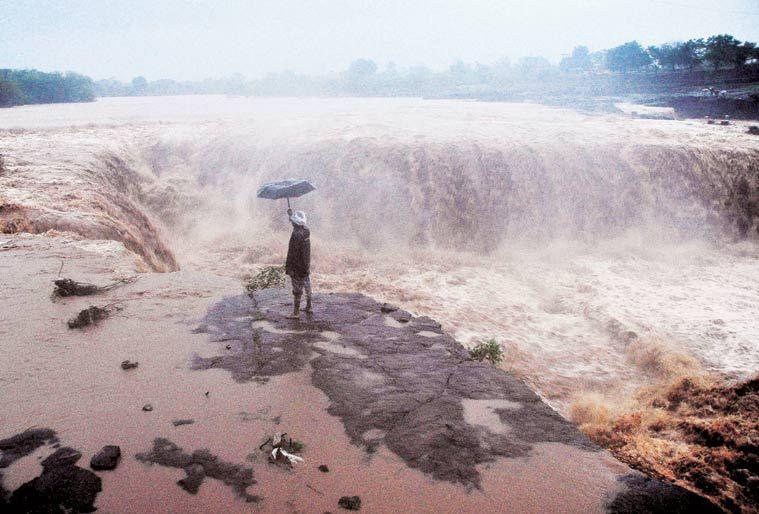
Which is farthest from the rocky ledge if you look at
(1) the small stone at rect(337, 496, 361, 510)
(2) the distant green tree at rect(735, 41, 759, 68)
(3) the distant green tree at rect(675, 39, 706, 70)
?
(3) the distant green tree at rect(675, 39, 706, 70)

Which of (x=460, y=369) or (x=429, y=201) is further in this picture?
(x=429, y=201)

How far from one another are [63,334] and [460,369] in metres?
5.89

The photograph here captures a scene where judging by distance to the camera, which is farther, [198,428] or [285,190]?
[285,190]

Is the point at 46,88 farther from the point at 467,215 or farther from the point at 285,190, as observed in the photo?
the point at 285,190

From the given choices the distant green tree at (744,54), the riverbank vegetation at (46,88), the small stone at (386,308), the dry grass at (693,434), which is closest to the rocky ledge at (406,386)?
the small stone at (386,308)

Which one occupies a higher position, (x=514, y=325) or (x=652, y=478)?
(x=652, y=478)

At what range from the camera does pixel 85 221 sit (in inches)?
407

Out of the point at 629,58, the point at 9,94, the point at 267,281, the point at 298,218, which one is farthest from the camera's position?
the point at 629,58

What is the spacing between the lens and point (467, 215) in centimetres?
1642

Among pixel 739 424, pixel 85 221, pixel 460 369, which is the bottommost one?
pixel 739 424

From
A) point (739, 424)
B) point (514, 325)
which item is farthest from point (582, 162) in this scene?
point (739, 424)

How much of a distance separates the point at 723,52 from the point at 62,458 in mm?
55343

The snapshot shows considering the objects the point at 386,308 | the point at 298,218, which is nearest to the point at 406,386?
the point at 386,308

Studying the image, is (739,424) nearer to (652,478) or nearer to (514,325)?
(652,478)
